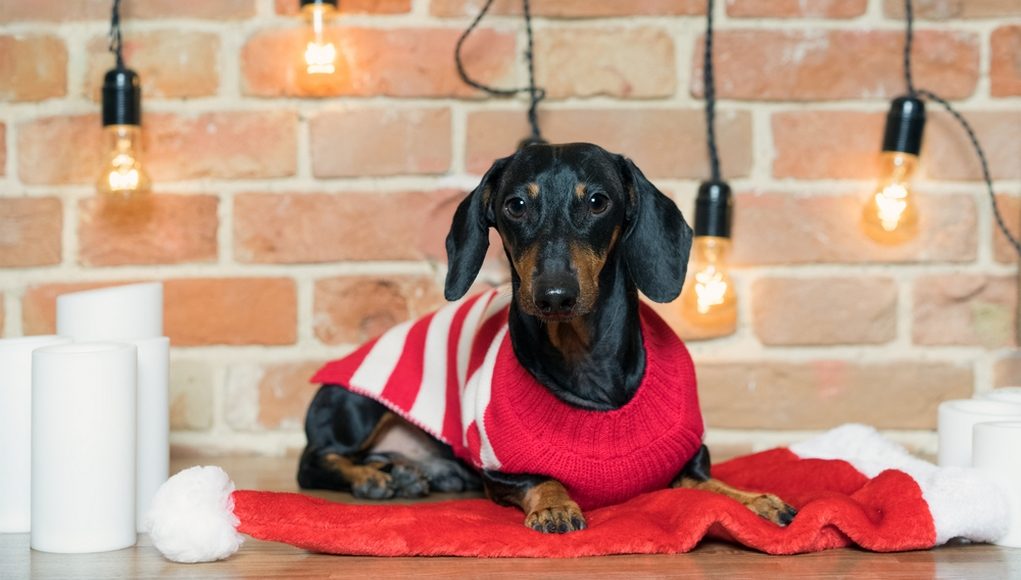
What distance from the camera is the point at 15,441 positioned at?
5.02 feet

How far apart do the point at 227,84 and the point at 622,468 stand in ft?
3.50

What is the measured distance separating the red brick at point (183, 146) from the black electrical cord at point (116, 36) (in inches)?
4.7

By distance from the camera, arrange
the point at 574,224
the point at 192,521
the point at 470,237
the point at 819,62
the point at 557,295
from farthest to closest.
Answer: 1. the point at 819,62
2. the point at 470,237
3. the point at 574,224
4. the point at 557,295
5. the point at 192,521

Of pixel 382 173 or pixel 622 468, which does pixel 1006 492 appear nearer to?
pixel 622 468

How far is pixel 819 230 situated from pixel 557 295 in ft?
2.83

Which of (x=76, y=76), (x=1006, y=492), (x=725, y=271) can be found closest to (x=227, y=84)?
(x=76, y=76)

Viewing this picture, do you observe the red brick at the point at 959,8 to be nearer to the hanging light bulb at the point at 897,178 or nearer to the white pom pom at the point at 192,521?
the hanging light bulb at the point at 897,178

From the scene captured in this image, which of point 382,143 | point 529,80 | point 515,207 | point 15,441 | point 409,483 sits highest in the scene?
point 529,80

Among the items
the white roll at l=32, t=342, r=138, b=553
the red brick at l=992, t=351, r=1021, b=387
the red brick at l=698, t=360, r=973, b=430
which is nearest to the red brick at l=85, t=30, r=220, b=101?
the white roll at l=32, t=342, r=138, b=553

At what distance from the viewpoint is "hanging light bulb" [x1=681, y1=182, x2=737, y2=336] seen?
205 centimetres

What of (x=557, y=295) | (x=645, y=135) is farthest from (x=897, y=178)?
(x=557, y=295)

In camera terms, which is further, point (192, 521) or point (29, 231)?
point (29, 231)

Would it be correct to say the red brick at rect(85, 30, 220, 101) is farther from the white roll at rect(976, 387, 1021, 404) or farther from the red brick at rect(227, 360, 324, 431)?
the white roll at rect(976, 387, 1021, 404)

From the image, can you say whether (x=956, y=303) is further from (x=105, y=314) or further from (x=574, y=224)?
(x=105, y=314)
